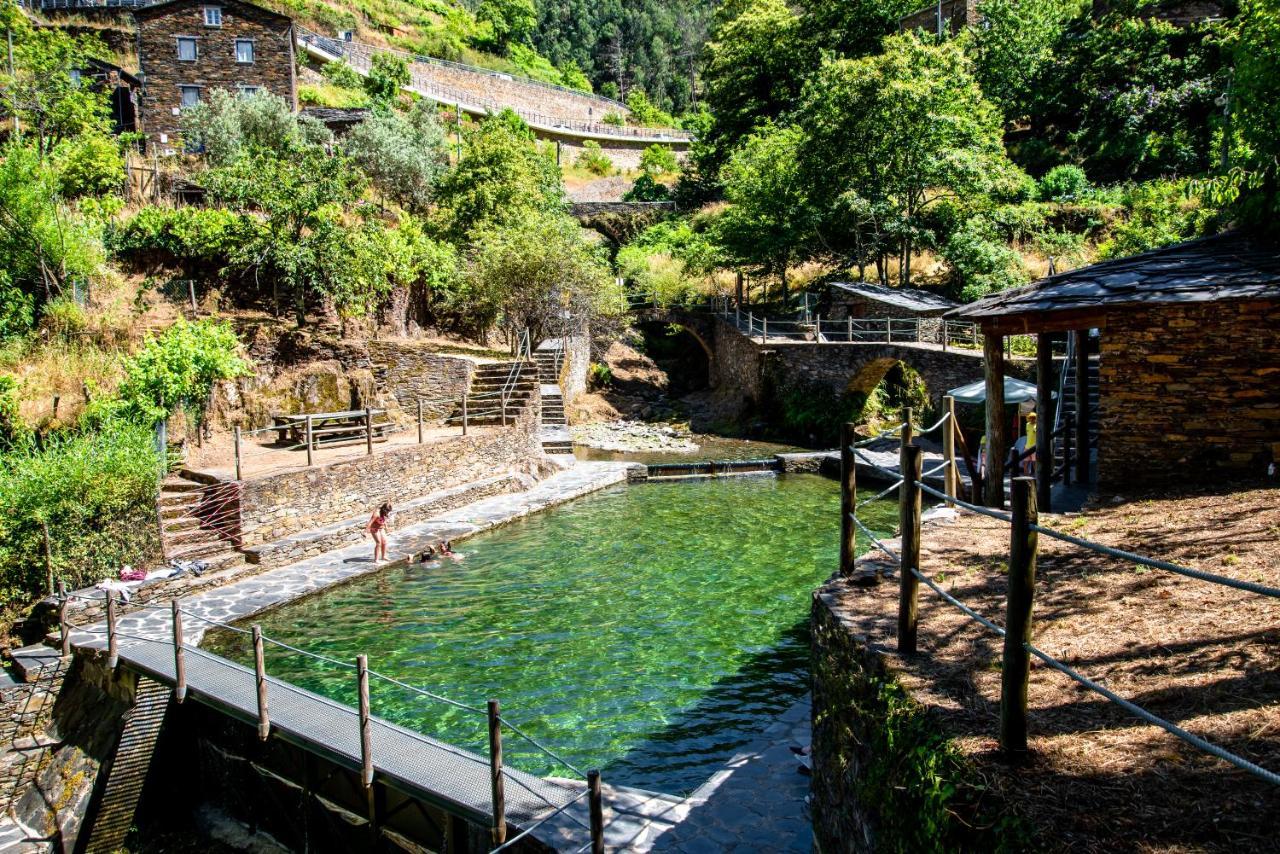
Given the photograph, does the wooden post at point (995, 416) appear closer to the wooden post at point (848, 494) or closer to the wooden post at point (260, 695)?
the wooden post at point (848, 494)

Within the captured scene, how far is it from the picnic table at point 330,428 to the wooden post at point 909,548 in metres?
14.1

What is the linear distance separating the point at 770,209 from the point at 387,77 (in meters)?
25.0

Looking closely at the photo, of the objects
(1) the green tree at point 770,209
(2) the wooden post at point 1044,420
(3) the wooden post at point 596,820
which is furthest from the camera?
(1) the green tree at point 770,209

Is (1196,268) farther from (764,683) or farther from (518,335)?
(518,335)

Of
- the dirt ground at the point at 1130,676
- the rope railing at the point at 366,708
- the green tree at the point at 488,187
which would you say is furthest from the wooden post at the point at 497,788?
the green tree at the point at 488,187

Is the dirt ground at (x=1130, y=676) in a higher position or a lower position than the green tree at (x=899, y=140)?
lower

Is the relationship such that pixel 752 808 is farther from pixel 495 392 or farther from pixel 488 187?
pixel 488 187

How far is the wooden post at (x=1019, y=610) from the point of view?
3.28 meters

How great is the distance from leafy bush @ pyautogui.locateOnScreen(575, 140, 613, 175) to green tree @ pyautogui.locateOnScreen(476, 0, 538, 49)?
21.5 m

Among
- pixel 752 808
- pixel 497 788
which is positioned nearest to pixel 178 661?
pixel 497 788

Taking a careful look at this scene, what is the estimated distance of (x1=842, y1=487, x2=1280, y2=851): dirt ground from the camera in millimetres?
2930

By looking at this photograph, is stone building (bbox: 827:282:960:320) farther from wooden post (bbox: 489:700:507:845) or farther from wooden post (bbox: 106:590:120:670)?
wooden post (bbox: 106:590:120:670)

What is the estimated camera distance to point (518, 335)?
2678 centimetres

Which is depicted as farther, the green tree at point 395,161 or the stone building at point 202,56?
the green tree at point 395,161
